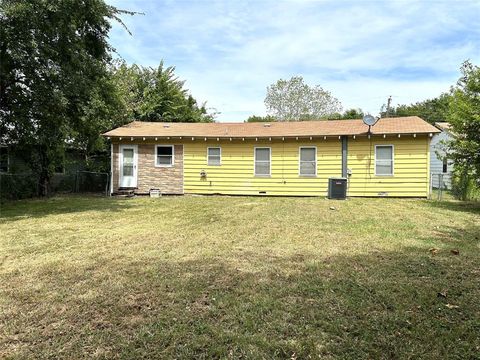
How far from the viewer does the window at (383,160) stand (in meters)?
13.5

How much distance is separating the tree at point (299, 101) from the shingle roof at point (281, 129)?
22414 mm

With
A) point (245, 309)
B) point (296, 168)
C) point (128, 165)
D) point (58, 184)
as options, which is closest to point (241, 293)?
point (245, 309)

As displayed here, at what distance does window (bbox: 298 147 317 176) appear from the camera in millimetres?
14188

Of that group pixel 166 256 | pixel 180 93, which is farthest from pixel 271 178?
pixel 180 93

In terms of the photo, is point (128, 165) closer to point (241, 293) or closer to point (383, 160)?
point (383, 160)

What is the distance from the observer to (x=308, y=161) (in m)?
14.3

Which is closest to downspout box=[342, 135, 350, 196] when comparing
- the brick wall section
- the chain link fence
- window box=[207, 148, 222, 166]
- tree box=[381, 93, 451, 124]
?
window box=[207, 148, 222, 166]

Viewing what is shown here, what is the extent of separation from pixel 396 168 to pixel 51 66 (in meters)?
11.9

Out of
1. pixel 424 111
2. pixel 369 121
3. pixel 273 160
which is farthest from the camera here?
pixel 424 111

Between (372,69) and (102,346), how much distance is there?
89.3 ft

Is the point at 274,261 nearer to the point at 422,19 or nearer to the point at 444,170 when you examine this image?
the point at 422,19

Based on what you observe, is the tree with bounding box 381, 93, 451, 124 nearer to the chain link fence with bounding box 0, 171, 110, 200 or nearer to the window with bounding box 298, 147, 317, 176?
the window with bounding box 298, 147, 317, 176

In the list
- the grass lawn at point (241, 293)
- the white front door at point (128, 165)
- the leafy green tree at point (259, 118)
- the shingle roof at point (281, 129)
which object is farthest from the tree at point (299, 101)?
the grass lawn at point (241, 293)

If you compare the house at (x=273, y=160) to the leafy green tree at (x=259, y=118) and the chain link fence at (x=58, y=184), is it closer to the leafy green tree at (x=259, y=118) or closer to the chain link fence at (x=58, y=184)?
the chain link fence at (x=58, y=184)
